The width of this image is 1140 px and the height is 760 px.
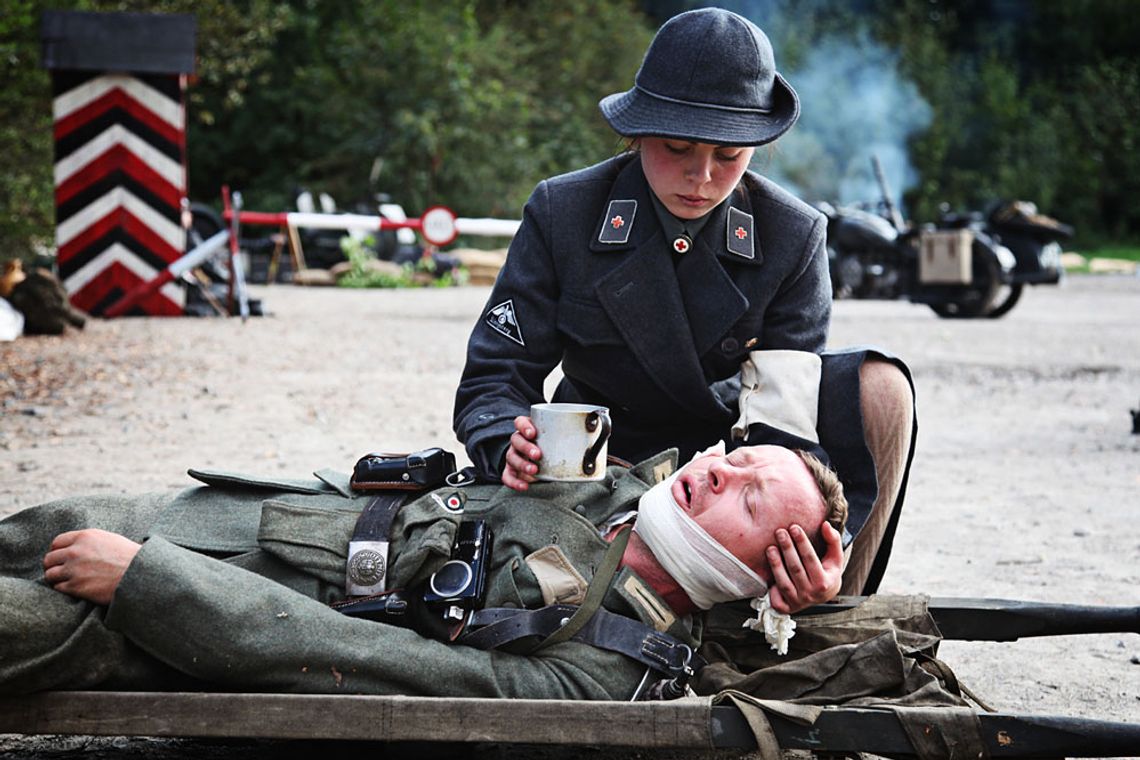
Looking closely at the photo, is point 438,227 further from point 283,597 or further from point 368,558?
point 283,597

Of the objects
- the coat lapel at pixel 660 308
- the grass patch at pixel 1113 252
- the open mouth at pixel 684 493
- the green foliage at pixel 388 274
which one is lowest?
the grass patch at pixel 1113 252

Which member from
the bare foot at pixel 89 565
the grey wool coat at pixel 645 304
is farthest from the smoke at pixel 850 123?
the bare foot at pixel 89 565

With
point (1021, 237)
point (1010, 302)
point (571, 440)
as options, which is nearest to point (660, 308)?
point (571, 440)

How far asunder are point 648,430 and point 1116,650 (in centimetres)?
150

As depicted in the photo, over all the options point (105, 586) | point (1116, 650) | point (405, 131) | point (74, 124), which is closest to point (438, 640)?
point (105, 586)

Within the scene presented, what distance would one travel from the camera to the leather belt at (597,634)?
273 cm

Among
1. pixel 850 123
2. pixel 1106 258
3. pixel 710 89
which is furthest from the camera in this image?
pixel 850 123

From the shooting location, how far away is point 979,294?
15.4 metres

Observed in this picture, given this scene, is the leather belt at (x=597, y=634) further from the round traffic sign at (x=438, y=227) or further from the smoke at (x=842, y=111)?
the smoke at (x=842, y=111)

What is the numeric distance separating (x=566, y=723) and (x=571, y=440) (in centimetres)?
63

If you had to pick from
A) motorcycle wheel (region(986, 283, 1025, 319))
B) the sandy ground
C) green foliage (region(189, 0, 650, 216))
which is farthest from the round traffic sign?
green foliage (region(189, 0, 650, 216))

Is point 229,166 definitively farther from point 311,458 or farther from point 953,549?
point 953,549

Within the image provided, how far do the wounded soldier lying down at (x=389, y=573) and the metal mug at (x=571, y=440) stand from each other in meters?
0.12

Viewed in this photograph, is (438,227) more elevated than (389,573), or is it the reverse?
(389,573)
